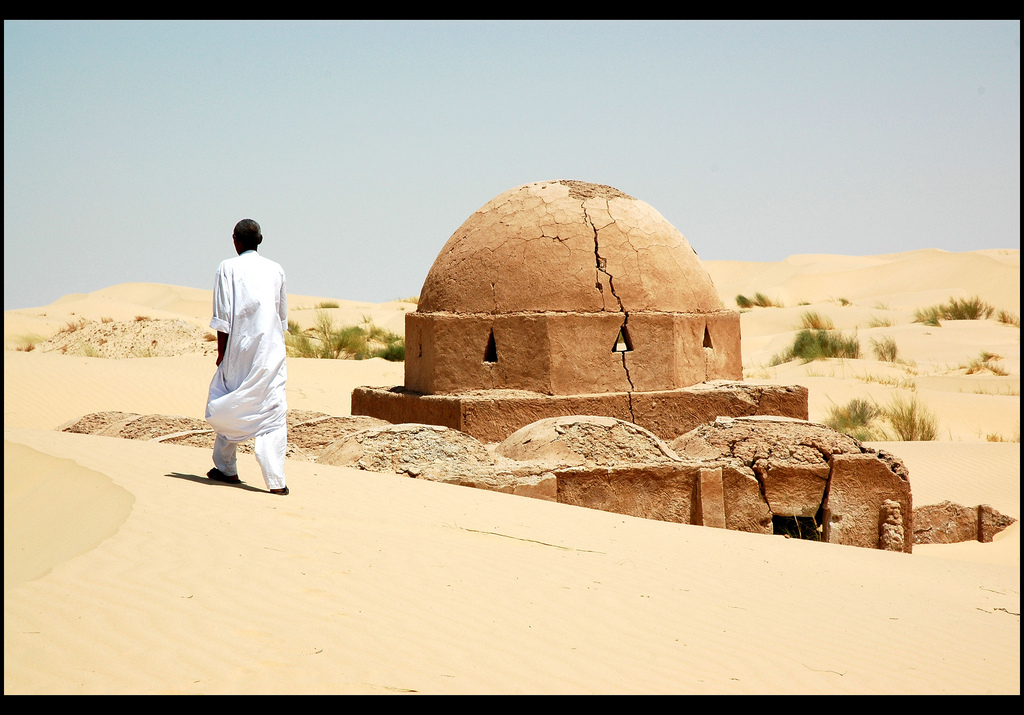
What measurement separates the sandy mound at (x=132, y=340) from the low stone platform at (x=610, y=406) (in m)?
13.5

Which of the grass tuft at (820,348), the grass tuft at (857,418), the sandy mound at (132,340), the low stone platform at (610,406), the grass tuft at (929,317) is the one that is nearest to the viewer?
the low stone platform at (610,406)

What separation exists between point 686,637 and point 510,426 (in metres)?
3.89

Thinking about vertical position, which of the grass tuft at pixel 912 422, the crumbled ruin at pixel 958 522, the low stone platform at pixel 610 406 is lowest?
the crumbled ruin at pixel 958 522

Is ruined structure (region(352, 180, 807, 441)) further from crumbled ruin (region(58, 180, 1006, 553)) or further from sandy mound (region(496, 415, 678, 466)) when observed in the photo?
sandy mound (region(496, 415, 678, 466))

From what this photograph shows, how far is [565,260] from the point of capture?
7.66m

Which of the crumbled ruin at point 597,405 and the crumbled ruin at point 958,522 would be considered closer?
the crumbled ruin at point 597,405

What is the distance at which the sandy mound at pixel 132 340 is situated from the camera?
66.8ft

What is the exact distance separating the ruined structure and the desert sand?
5.40 feet

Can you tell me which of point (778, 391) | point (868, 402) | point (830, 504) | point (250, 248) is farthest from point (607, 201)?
point (868, 402)

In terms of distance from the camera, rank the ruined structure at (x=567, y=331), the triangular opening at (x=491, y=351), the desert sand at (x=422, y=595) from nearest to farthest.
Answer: the desert sand at (x=422, y=595) → the ruined structure at (x=567, y=331) → the triangular opening at (x=491, y=351)

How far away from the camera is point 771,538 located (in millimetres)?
6039

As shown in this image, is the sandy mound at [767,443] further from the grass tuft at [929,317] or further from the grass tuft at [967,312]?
the grass tuft at [967,312]

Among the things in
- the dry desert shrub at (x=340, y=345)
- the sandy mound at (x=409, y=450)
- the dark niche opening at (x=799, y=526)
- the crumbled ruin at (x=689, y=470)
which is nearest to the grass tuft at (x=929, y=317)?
the dry desert shrub at (x=340, y=345)

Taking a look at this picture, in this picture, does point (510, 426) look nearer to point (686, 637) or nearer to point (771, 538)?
point (771, 538)
